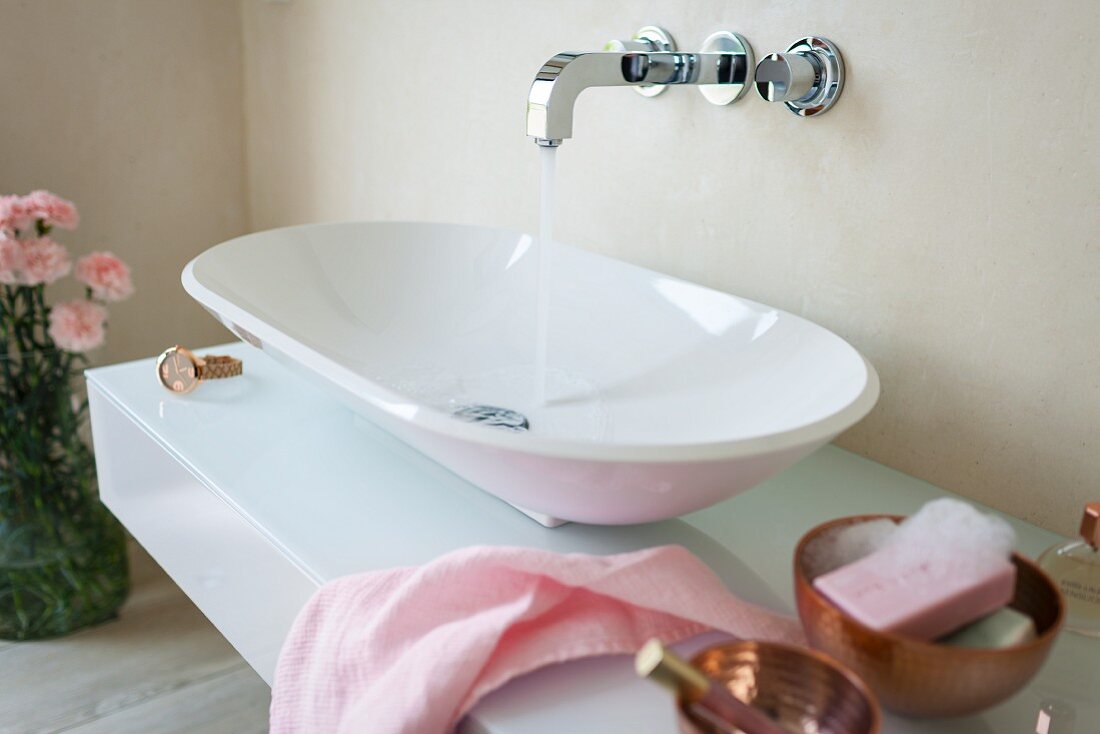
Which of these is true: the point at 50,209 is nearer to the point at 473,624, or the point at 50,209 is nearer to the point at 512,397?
the point at 512,397

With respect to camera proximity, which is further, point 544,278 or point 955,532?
point 544,278

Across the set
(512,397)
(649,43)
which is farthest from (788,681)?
(649,43)

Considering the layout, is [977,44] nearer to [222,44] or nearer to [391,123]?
[391,123]

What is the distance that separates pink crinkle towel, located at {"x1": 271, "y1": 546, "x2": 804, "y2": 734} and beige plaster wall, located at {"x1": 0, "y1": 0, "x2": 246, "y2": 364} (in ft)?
4.27

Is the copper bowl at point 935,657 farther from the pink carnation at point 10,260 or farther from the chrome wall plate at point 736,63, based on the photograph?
the pink carnation at point 10,260

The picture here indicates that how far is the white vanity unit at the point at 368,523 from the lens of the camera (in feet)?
1.94

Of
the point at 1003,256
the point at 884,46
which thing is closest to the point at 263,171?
the point at 884,46

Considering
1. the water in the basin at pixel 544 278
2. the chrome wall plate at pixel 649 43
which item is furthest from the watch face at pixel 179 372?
the chrome wall plate at pixel 649 43

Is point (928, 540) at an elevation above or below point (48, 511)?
above

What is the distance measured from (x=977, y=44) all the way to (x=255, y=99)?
133 cm

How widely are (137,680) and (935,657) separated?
61.6 inches

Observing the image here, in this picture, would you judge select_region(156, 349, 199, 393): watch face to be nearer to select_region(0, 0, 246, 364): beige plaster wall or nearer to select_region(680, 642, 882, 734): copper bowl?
select_region(680, 642, 882, 734): copper bowl

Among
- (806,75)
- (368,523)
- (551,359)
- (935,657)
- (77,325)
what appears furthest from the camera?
(77,325)

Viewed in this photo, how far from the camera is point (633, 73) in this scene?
2.89ft
